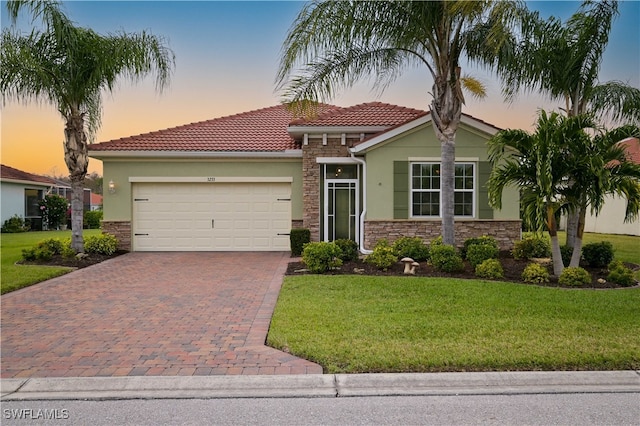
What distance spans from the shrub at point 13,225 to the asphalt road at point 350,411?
24.1m

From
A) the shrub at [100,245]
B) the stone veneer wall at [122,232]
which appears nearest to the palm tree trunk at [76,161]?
the shrub at [100,245]

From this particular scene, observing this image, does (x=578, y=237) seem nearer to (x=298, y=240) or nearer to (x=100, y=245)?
(x=298, y=240)

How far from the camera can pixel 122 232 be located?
1430 centimetres

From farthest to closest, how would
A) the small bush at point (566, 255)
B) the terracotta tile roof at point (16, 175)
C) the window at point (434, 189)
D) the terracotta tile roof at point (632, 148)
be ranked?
1. the terracotta tile roof at point (16, 175)
2. the window at point (434, 189)
3. the small bush at point (566, 255)
4. the terracotta tile roof at point (632, 148)

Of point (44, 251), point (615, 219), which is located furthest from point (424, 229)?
point (615, 219)

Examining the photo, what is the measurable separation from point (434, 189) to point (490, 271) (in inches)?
165

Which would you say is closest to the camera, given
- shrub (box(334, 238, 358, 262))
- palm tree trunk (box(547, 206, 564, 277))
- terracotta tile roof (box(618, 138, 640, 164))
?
palm tree trunk (box(547, 206, 564, 277))

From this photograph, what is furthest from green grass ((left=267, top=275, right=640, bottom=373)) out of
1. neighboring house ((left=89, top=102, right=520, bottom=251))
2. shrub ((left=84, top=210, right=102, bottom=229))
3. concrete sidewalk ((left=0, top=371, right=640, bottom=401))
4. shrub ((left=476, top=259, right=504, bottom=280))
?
shrub ((left=84, top=210, right=102, bottom=229))

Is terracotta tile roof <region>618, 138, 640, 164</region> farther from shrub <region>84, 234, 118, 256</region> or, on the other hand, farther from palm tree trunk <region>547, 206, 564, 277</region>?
shrub <region>84, 234, 118, 256</region>

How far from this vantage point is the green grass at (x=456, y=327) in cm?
456

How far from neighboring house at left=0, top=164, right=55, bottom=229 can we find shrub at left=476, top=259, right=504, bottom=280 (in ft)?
81.5

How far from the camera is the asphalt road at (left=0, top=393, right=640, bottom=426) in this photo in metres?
3.50

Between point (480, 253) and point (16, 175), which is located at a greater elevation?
point (16, 175)

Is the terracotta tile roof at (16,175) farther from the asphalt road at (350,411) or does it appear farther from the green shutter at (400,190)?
the asphalt road at (350,411)
